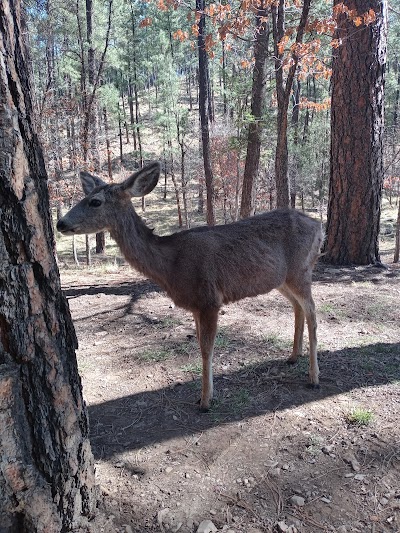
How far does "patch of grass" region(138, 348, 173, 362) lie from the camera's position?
5051 millimetres

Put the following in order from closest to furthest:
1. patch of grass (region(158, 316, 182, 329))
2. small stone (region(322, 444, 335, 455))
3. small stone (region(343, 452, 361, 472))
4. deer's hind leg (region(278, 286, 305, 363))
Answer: small stone (region(343, 452, 361, 472))
small stone (region(322, 444, 335, 455))
deer's hind leg (region(278, 286, 305, 363))
patch of grass (region(158, 316, 182, 329))

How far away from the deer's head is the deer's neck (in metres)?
0.10

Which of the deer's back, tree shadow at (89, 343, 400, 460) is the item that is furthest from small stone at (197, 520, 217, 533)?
the deer's back

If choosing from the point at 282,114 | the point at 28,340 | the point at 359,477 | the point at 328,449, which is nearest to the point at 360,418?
the point at 328,449

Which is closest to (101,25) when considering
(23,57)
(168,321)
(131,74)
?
(131,74)

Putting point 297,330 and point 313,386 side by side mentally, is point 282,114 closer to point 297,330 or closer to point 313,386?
point 297,330

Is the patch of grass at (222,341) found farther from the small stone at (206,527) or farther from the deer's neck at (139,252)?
the small stone at (206,527)

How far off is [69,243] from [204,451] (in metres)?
29.5

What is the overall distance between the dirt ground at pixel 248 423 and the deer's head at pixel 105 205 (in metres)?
1.77

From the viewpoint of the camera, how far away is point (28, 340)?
210 cm

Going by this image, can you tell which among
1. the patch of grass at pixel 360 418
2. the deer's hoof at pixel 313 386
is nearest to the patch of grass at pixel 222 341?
the deer's hoof at pixel 313 386

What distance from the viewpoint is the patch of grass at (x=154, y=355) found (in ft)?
16.6

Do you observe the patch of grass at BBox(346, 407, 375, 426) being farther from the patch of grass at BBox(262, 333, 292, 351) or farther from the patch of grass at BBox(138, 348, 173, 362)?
the patch of grass at BBox(138, 348, 173, 362)

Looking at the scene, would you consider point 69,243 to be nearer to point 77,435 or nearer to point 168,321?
point 168,321
